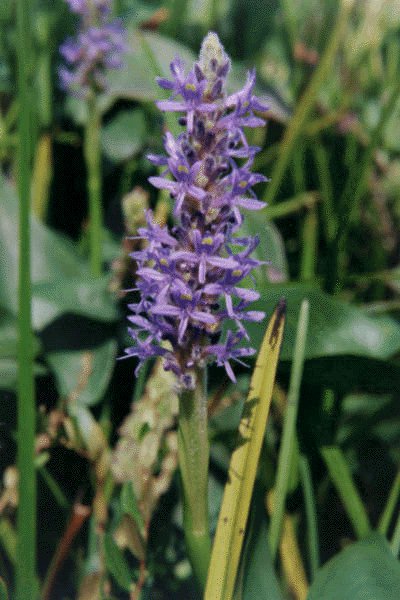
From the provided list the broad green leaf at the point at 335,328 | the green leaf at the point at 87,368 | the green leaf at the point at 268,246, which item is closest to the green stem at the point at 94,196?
the green leaf at the point at 87,368

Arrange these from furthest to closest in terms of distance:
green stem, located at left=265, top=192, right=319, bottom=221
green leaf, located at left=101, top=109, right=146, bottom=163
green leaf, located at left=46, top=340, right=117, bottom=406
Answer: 1. green leaf, located at left=101, top=109, right=146, bottom=163
2. green stem, located at left=265, top=192, right=319, bottom=221
3. green leaf, located at left=46, top=340, right=117, bottom=406

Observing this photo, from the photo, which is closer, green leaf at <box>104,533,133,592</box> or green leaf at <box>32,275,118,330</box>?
green leaf at <box>104,533,133,592</box>

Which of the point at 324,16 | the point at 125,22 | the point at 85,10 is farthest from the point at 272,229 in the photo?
the point at 324,16

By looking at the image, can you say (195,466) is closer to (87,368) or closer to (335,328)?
(335,328)

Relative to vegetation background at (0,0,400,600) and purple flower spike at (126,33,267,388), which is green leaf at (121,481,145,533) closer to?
vegetation background at (0,0,400,600)

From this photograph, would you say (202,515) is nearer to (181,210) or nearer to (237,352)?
(237,352)

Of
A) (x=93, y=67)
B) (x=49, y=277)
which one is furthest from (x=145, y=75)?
(x=49, y=277)

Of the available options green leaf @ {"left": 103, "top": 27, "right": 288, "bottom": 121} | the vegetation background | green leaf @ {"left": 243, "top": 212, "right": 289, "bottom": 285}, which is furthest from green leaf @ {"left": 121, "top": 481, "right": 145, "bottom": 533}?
green leaf @ {"left": 103, "top": 27, "right": 288, "bottom": 121}
